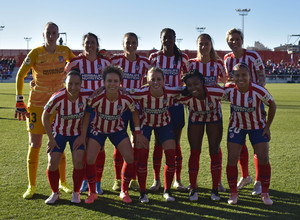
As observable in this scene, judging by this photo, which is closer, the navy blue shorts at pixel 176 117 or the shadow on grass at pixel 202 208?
the shadow on grass at pixel 202 208

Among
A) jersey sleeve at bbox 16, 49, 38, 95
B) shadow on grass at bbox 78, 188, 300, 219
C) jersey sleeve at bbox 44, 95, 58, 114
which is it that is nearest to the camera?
shadow on grass at bbox 78, 188, 300, 219

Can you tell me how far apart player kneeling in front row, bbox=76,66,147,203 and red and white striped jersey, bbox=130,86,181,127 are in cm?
14

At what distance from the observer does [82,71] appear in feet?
13.5

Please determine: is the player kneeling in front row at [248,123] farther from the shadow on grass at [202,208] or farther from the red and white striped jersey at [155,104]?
the red and white striped jersey at [155,104]

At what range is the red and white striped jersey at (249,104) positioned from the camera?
3.65 meters

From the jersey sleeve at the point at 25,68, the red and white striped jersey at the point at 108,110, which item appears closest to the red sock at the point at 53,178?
the red and white striped jersey at the point at 108,110

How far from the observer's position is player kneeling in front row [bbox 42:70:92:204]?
3.65 m

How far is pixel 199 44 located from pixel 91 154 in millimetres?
1773

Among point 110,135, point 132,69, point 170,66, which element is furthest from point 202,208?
point 132,69

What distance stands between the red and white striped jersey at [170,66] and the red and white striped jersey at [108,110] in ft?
2.27

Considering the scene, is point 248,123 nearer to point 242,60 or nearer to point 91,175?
point 242,60

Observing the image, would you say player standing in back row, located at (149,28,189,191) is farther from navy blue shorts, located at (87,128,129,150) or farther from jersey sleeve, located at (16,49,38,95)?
jersey sleeve, located at (16,49,38,95)

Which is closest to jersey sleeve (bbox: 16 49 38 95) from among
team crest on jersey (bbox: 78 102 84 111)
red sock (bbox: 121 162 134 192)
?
team crest on jersey (bbox: 78 102 84 111)

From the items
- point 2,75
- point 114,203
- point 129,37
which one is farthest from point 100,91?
point 2,75
